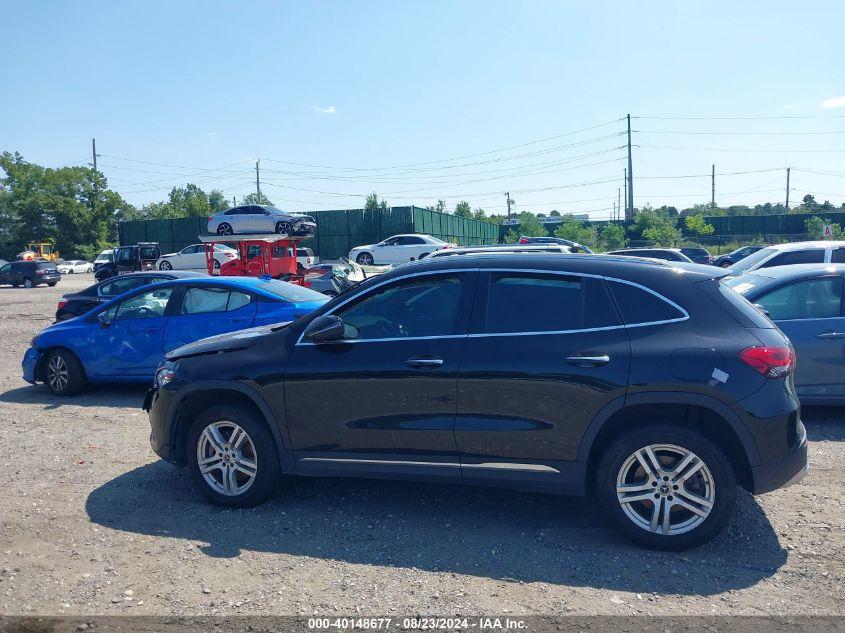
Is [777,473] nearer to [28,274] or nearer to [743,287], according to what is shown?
[743,287]

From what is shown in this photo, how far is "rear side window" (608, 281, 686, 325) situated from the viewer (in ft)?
14.8

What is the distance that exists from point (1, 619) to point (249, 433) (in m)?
1.84

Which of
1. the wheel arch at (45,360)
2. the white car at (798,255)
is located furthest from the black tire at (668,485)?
the white car at (798,255)

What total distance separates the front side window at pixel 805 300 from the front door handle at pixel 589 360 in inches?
155

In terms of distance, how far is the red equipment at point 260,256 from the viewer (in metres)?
22.6

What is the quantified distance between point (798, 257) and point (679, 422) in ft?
28.7

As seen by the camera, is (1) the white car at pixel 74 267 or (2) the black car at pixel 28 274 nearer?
(2) the black car at pixel 28 274

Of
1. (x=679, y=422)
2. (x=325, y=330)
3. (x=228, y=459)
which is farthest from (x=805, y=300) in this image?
(x=228, y=459)

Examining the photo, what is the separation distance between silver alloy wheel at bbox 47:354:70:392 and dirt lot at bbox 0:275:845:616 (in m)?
3.26

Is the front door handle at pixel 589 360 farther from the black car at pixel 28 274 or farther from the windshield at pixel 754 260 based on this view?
the black car at pixel 28 274

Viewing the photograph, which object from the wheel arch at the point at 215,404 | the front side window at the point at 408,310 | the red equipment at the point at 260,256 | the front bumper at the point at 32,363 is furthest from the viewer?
the red equipment at the point at 260,256

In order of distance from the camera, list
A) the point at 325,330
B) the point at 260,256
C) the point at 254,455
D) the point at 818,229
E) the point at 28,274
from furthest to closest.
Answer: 1. the point at 818,229
2. the point at 28,274
3. the point at 260,256
4. the point at 254,455
5. the point at 325,330

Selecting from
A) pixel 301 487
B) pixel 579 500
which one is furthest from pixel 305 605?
pixel 579 500

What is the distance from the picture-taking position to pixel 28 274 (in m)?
37.2
